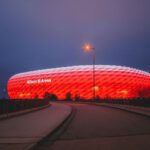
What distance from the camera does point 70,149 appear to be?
10820 mm

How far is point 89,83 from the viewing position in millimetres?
139375

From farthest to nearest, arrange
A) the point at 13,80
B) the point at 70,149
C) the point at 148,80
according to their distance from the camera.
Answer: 1. the point at 13,80
2. the point at 148,80
3. the point at 70,149

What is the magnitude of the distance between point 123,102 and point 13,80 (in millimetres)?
120637

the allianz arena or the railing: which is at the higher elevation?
the railing

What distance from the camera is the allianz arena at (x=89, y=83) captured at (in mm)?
138250

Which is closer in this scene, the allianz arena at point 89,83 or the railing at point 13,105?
the railing at point 13,105

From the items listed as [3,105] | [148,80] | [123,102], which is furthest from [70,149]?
[148,80]

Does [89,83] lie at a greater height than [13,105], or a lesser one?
lesser

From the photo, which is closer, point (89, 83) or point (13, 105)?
point (13, 105)

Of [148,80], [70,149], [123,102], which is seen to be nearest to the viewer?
[70,149]

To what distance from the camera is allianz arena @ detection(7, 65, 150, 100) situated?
138250 millimetres

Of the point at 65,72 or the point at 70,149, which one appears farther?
the point at 65,72

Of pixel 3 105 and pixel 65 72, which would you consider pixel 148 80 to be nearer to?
pixel 65 72

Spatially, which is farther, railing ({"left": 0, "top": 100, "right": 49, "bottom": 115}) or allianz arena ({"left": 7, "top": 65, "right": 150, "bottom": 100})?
allianz arena ({"left": 7, "top": 65, "right": 150, "bottom": 100})
